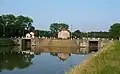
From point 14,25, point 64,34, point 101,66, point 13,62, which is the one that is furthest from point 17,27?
point 101,66

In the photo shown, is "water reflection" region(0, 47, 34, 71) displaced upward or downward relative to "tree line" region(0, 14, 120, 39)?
downward

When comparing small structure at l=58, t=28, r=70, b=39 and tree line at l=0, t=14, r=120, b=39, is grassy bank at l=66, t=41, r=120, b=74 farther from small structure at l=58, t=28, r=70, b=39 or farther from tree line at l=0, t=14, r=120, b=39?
small structure at l=58, t=28, r=70, b=39

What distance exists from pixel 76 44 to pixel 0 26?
21040 millimetres

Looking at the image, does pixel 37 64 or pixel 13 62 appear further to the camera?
pixel 13 62

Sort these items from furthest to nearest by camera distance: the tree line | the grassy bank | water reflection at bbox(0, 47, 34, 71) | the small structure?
1. the small structure
2. the tree line
3. water reflection at bbox(0, 47, 34, 71)
4. the grassy bank

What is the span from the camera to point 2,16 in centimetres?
8881

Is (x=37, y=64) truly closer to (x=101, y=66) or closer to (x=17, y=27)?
(x=101, y=66)

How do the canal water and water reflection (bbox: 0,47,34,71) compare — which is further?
water reflection (bbox: 0,47,34,71)

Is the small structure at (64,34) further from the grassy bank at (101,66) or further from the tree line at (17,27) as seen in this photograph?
the grassy bank at (101,66)

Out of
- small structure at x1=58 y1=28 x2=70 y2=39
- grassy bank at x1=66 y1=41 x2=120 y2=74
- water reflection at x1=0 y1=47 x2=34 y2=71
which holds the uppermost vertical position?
small structure at x1=58 y1=28 x2=70 y2=39

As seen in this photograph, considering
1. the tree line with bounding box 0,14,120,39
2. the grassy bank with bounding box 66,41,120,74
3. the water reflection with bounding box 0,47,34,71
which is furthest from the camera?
the tree line with bounding box 0,14,120,39

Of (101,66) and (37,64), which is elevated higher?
(101,66)

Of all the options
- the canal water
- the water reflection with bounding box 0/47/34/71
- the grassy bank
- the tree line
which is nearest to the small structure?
the tree line

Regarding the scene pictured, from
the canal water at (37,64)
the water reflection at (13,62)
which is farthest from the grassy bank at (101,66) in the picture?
the water reflection at (13,62)
